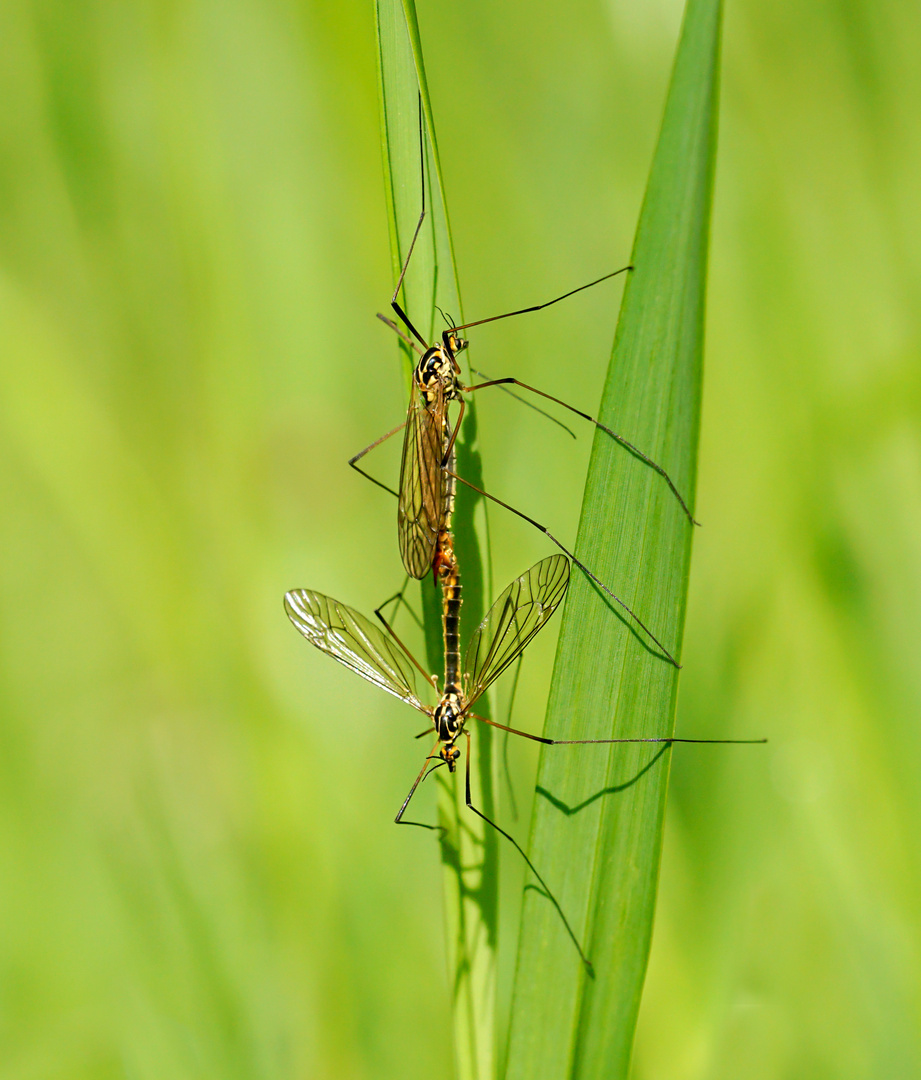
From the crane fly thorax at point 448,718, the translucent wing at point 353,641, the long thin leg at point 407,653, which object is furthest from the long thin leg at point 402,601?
the crane fly thorax at point 448,718

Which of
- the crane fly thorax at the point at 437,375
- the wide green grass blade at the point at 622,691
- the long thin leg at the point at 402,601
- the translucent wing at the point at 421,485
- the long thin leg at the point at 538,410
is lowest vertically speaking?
the wide green grass blade at the point at 622,691

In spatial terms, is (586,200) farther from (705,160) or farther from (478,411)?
(705,160)

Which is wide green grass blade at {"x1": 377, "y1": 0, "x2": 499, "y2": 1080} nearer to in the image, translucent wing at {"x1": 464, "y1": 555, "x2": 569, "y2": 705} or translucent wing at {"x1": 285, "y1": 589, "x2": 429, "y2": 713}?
translucent wing at {"x1": 464, "y1": 555, "x2": 569, "y2": 705}

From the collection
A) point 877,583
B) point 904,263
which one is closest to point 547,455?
point 877,583

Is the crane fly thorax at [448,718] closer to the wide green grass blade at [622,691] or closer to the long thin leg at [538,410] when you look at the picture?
the wide green grass blade at [622,691]

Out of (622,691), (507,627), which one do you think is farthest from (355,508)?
(622,691)

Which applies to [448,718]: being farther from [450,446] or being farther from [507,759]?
[450,446]

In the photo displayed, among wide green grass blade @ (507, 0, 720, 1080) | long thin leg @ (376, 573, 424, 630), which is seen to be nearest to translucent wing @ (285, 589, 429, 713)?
long thin leg @ (376, 573, 424, 630)
